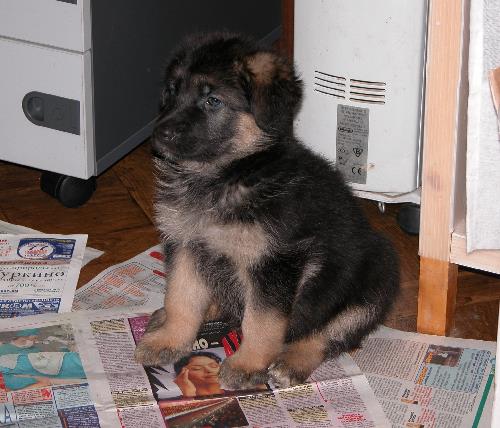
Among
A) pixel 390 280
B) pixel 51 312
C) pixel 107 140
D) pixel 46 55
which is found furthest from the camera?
pixel 107 140

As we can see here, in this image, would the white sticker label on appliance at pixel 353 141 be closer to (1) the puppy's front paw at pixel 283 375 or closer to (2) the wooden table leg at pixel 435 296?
(2) the wooden table leg at pixel 435 296

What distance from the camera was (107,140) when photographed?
2.90 metres

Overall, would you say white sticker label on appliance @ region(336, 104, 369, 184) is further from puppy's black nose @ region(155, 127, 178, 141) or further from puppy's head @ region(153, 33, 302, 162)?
puppy's black nose @ region(155, 127, 178, 141)

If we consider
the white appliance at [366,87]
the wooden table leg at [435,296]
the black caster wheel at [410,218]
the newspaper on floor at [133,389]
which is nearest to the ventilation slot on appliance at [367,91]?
the white appliance at [366,87]

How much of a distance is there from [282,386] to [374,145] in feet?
2.71

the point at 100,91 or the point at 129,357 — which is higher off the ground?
the point at 100,91

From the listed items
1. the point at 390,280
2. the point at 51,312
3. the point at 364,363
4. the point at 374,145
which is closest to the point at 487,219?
the point at 390,280

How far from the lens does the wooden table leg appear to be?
240cm

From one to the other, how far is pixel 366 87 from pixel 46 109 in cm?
87

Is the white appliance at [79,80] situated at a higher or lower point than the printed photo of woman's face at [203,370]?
higher

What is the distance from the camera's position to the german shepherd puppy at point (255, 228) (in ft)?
6.69

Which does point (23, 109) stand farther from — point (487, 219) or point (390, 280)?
point (487, 219)

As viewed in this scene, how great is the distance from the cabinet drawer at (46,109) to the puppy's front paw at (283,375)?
0.93m

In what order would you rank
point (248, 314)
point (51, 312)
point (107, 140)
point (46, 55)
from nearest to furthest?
point (248, 314), point (51, 312), point (46, 55), point (107, 140)
